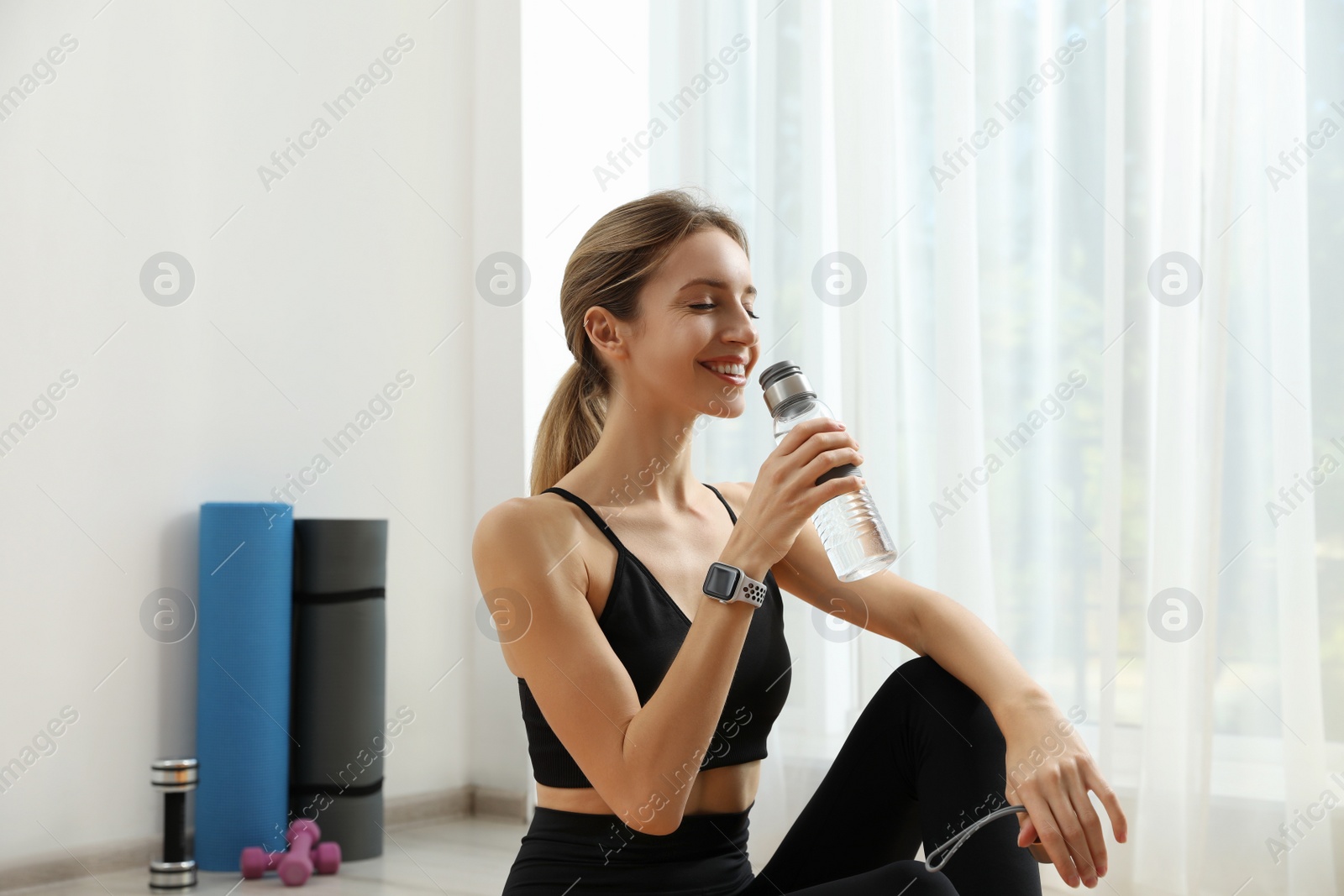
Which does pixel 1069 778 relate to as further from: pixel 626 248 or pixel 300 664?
pixel 300 664

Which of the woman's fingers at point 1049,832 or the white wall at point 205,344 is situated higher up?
the white wall at point 205,344

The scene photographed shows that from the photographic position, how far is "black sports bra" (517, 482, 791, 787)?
1.13 m

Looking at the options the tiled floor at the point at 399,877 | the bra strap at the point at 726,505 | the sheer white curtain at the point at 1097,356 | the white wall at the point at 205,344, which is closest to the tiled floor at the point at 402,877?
the tiled floor at the point at 399,877

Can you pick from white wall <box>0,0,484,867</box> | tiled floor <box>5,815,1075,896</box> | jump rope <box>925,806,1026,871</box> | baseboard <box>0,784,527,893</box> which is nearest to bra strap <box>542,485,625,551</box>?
jump rope <box>925,806,1026,871</box>

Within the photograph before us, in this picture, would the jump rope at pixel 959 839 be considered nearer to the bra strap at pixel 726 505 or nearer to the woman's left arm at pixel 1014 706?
the woman's left arm at pixel 1014 706

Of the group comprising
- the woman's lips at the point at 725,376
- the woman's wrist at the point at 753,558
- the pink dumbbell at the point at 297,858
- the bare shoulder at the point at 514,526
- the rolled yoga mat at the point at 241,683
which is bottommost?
the pink dumbbell at the point at 297,858

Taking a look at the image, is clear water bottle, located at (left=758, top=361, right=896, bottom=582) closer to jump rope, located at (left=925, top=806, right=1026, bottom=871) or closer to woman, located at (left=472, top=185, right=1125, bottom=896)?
woman, located at (left=472, top=185, right=1125, bottom=896)

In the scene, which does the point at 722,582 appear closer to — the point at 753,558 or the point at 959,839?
the point at 753,558

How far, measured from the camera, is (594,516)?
120cm

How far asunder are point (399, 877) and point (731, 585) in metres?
1.54

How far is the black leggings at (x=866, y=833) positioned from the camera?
104 cm

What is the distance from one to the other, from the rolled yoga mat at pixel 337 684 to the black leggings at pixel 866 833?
136 cm

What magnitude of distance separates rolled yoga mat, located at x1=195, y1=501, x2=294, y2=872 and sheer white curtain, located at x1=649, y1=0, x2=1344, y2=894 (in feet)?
3.16

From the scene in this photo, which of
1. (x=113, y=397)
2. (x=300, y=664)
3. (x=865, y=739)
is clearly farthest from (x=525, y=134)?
(x=865, y=739)
